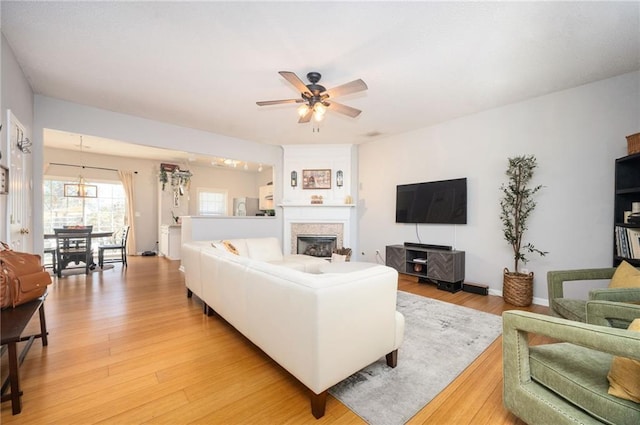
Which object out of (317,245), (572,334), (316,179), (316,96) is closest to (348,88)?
(316,96)

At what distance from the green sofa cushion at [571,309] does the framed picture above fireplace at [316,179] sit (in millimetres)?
4258

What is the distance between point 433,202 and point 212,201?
686 cm

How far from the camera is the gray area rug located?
1.54 m

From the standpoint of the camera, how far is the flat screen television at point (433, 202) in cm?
411

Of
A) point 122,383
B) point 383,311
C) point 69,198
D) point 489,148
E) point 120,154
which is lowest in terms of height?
point 122,383

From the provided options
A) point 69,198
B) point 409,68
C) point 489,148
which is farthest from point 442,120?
point 69,198

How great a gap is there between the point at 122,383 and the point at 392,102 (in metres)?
4.00

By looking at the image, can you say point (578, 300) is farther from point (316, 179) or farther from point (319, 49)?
point (316, 179)

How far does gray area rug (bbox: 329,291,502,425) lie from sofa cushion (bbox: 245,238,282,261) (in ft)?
7.07

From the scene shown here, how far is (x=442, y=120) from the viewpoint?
168 inches

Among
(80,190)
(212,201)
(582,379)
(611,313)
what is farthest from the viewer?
(212,201)

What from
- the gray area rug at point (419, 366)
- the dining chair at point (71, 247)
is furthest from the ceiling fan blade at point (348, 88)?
the dining chair at point (71, 247)

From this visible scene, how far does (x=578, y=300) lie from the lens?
2113mm

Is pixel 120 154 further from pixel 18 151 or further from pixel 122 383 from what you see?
pixel 122 383
